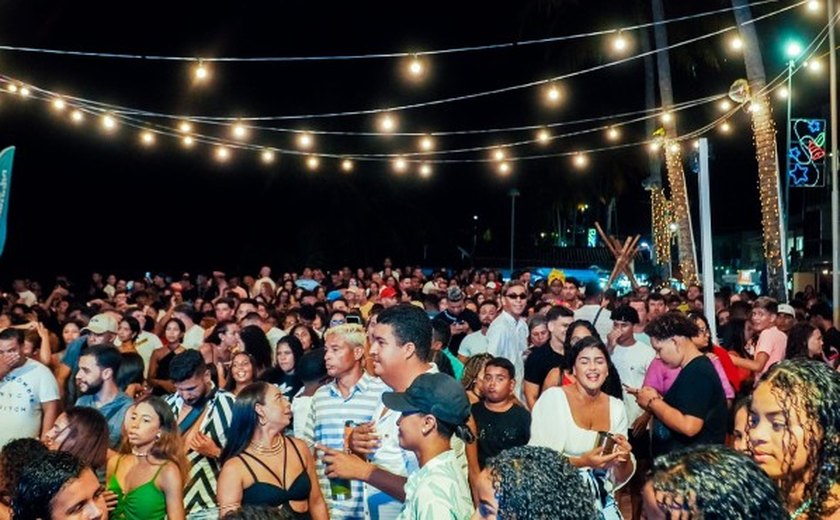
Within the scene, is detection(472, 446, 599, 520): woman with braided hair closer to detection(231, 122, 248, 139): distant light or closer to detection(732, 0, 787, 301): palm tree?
detection(231, 122, 248, 139): distant light

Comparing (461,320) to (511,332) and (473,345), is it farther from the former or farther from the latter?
(511,332)

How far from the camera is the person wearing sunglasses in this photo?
30.5ft

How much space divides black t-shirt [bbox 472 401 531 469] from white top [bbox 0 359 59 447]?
126 inches

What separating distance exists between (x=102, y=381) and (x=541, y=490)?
471 centimetres

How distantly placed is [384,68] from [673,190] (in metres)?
14.3

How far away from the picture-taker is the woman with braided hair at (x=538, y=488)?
242 centimetres

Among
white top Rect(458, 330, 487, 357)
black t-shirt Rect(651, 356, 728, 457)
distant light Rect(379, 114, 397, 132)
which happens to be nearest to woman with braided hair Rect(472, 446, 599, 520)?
black t-shirt Rect(651, 356, 728, 457)

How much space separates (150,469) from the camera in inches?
181

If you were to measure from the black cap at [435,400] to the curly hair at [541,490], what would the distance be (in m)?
1.06

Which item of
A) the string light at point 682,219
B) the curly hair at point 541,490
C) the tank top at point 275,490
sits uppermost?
the string light at point 682,219

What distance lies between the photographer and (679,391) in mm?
5551

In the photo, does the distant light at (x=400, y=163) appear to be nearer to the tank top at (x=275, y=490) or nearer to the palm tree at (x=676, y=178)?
the palm tree at (x=676, y=178)

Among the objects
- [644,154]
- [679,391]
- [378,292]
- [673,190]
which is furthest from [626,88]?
[679,391]

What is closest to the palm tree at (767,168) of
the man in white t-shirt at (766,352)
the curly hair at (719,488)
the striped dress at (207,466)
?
the man in white t-shirt at (766,352)
